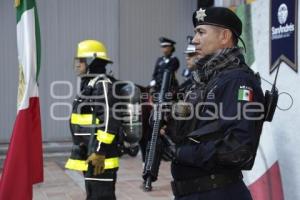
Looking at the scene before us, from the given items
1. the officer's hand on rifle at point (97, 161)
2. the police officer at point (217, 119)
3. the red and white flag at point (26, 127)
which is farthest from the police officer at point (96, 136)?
the police officer at point (217, 119)

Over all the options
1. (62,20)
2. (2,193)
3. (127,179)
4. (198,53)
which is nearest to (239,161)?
(198,53)

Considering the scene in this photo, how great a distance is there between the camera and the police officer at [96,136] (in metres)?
4.38

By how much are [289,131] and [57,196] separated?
3592 mm

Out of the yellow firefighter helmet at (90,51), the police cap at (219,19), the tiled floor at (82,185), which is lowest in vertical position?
the tiled floor at (82,185)

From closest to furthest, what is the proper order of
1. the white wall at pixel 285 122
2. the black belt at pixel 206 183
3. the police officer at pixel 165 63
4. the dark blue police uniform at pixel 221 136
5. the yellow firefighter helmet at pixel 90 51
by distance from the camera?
the dark blue police uniform at pixel 221 136 < the black belt at pixel 206 183 < the white wall at pixel 285 122 < the yellow firefighter helmet at pixel 90 51 < the police officer at pixel 165 63

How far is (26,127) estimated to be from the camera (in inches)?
171

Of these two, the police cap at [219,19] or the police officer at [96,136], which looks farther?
the police officer at [96,136]

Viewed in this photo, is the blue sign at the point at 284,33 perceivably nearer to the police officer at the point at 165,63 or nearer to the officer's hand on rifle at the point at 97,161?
the officer's hand on rifle at the point at 97,161

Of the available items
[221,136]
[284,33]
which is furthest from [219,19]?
[284,33]

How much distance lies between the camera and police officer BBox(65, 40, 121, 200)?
4.38m

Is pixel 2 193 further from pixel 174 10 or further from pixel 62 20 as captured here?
pixel 174 10

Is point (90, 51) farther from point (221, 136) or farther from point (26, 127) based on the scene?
point (221, 136)

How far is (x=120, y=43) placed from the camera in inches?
419

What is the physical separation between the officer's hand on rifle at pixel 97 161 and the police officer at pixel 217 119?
1.71 meters
